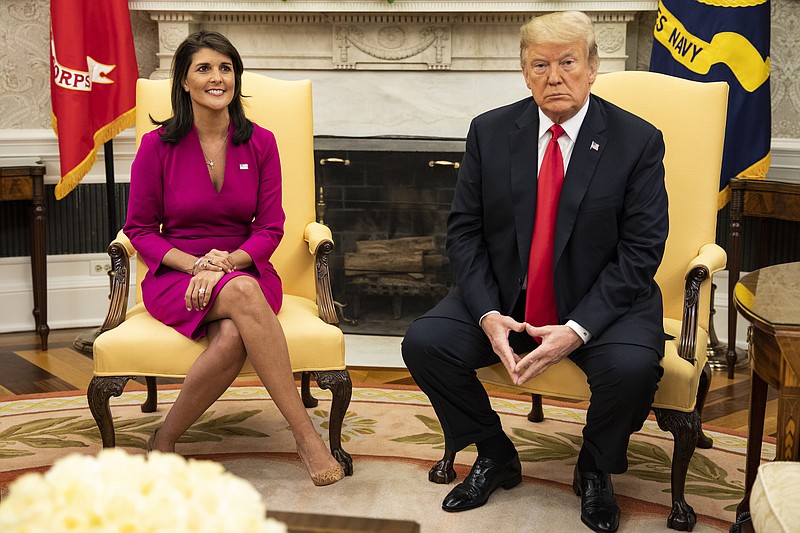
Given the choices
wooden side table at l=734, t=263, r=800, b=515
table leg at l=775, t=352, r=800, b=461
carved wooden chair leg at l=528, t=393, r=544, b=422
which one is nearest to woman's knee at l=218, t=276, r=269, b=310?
carved wooden chair leg at l=528, t=393, r=544, b=422

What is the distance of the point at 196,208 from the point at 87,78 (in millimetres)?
1659

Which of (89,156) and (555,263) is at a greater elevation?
(89,156)

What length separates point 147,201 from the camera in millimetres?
2816

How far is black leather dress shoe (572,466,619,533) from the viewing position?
2.43 metres

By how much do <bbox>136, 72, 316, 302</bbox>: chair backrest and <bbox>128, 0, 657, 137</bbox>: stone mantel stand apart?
4.45 feet

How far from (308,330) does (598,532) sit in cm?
96

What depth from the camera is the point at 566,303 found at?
2539 mm

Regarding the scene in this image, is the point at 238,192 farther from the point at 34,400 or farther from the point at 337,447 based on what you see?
the point at 34,400

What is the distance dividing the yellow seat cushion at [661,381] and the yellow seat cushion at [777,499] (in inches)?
26.9

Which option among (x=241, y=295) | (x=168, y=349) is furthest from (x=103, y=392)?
(x=241, y=295)

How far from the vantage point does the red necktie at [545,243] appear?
2.54m

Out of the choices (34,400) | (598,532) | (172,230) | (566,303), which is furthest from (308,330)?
(34,400)

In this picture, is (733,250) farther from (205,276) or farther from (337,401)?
(205,276)

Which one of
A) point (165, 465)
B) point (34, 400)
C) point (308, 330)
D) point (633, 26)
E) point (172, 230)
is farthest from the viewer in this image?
point (633, 26)
